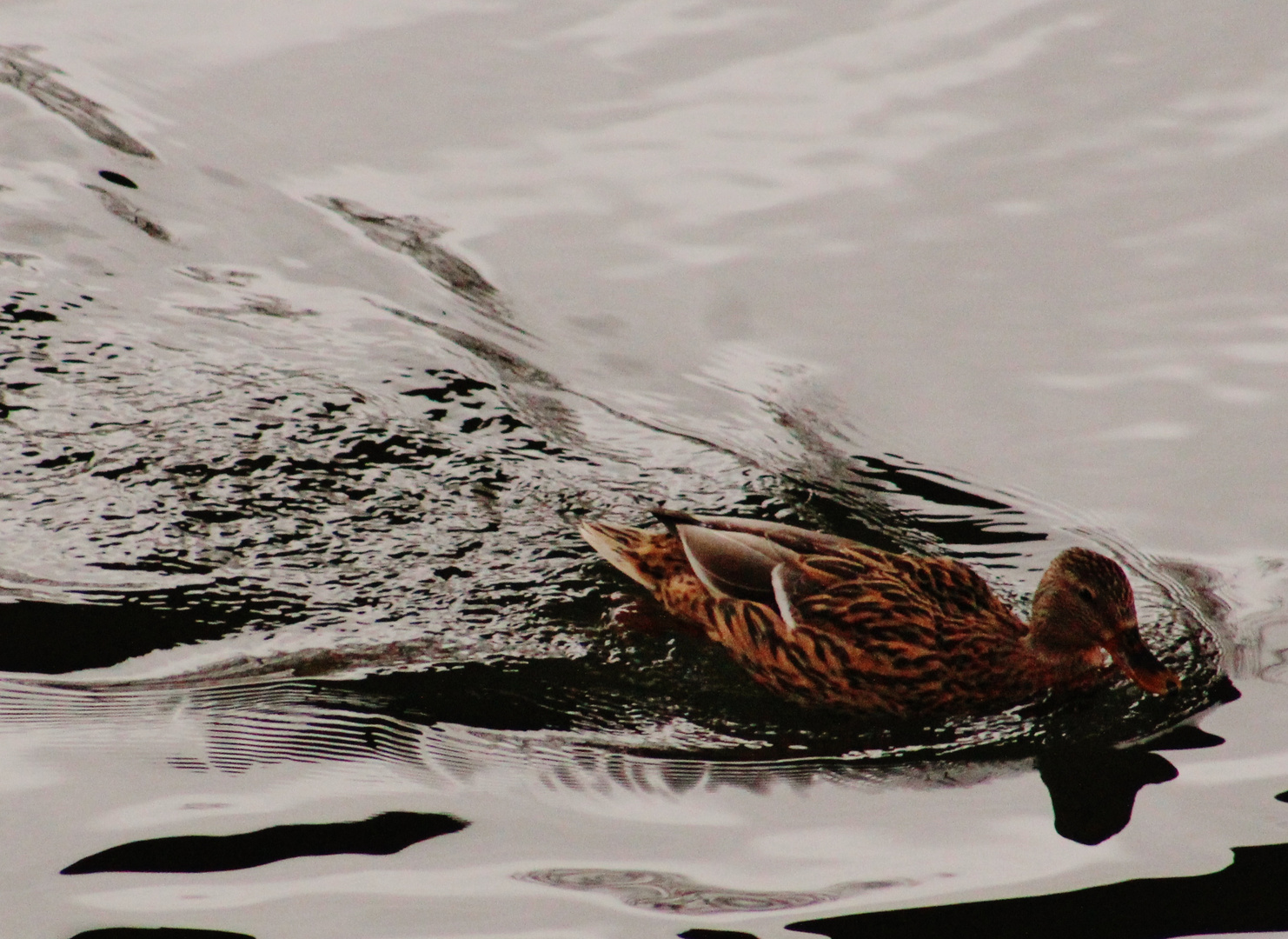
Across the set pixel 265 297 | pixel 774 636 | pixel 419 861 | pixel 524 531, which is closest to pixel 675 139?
pixel 265 297

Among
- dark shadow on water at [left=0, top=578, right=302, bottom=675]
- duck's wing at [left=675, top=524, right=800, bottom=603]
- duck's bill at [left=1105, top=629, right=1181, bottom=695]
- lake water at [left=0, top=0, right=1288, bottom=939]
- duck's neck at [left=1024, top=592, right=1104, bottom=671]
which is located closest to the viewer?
lake water at [left=0, top=0, right=1288, bottom=939]

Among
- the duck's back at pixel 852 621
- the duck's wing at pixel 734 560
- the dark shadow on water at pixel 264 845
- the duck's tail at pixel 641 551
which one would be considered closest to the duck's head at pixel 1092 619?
the duck's back at pixel 852 621

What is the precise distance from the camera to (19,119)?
1021 centimetres

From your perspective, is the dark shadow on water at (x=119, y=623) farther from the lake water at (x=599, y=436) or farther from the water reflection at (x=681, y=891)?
the water reflection at (x=681, y=891)

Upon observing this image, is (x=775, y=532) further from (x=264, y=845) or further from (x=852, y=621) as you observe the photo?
(x=264, y=845)

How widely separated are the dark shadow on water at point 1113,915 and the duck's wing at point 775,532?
2.00 meters

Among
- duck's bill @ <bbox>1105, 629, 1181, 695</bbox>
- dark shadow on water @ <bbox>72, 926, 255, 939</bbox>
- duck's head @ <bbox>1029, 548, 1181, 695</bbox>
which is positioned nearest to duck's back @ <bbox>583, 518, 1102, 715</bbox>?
duck's head @ <bbox>1029, 548, 1181, 695</bbox>

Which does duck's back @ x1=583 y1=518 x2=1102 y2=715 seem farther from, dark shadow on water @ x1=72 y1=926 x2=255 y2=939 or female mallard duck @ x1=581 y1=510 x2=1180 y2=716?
dark shadow on water @ x1=72 y1=926 x2=255 y2=939

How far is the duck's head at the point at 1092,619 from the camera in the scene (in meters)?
6.02

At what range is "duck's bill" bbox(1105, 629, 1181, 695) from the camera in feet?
19.6

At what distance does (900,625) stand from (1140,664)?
2.99 feet

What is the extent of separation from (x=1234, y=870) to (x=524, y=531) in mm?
3319

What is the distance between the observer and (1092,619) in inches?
240

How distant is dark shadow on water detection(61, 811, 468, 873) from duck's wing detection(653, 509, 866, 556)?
1979 millimetres
